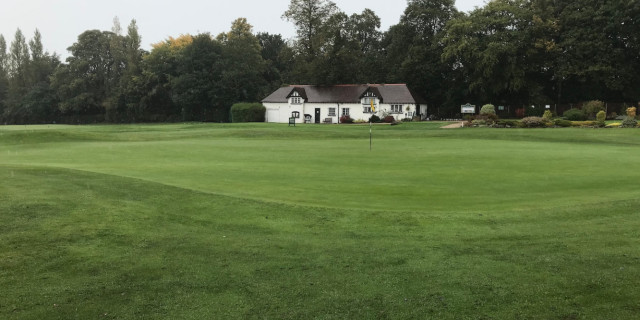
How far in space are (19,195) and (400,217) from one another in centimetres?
777

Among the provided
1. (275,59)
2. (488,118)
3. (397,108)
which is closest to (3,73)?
(275,59)

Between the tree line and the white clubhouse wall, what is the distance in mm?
4705

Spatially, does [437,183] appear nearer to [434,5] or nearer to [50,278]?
[50,278]

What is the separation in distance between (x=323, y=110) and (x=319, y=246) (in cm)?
6378

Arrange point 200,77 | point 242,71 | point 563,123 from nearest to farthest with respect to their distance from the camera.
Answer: point 563,123
point 200,77
point 242,71

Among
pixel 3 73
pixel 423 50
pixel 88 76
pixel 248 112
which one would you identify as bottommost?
pixel 248 112

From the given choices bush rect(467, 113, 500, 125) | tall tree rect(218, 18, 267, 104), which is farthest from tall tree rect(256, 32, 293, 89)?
bush rect(467, 113, 500, 125)

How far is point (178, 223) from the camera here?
9.12 m

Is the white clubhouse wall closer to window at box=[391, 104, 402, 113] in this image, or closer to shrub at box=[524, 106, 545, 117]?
window at box=[391, 104, 402, 113]

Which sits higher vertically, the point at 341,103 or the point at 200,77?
the point at 200,77

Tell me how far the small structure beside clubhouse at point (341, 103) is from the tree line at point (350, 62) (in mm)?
2826

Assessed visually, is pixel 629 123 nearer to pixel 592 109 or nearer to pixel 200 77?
pixel 592 109

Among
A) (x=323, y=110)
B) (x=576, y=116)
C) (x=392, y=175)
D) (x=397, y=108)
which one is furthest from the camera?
(x=323, y=110)

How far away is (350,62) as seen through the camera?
7262 cm
